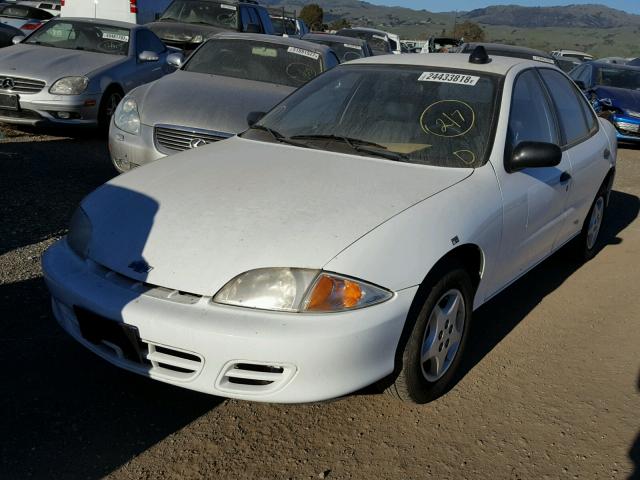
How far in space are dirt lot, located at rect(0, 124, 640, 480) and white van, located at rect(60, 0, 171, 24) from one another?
12477mm

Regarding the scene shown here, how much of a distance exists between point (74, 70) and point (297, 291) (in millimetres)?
6446

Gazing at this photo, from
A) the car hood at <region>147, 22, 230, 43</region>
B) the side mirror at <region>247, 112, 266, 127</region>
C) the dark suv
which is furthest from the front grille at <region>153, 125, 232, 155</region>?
the car hood at <region>147, 22, 230, 43</region>

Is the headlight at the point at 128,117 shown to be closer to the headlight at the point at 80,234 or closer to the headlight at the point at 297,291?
the headlight at the point at 80,234

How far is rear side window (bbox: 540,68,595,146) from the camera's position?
14.6 ft

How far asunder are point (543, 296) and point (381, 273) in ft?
7.67

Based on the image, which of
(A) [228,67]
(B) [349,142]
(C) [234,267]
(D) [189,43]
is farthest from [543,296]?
(D) [189,43]

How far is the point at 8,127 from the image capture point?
8648 millimetres

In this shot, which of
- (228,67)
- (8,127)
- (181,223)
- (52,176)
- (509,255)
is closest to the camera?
(181,223)

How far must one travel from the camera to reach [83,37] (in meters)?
9.07

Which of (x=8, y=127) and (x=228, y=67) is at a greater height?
(x=228, y=67)

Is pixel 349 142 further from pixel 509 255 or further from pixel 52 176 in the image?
pixel 52 176

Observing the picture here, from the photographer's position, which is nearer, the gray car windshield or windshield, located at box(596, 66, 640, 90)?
the gray car windshield

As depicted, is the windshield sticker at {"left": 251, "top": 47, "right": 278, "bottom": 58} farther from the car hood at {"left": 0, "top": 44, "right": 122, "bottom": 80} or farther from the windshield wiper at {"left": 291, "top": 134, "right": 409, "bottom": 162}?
the windshield wiper at {"left": 291, "top": 134, "right": 409, "bottom": 162}

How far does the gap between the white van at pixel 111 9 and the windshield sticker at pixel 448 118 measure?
1309 centimetres
